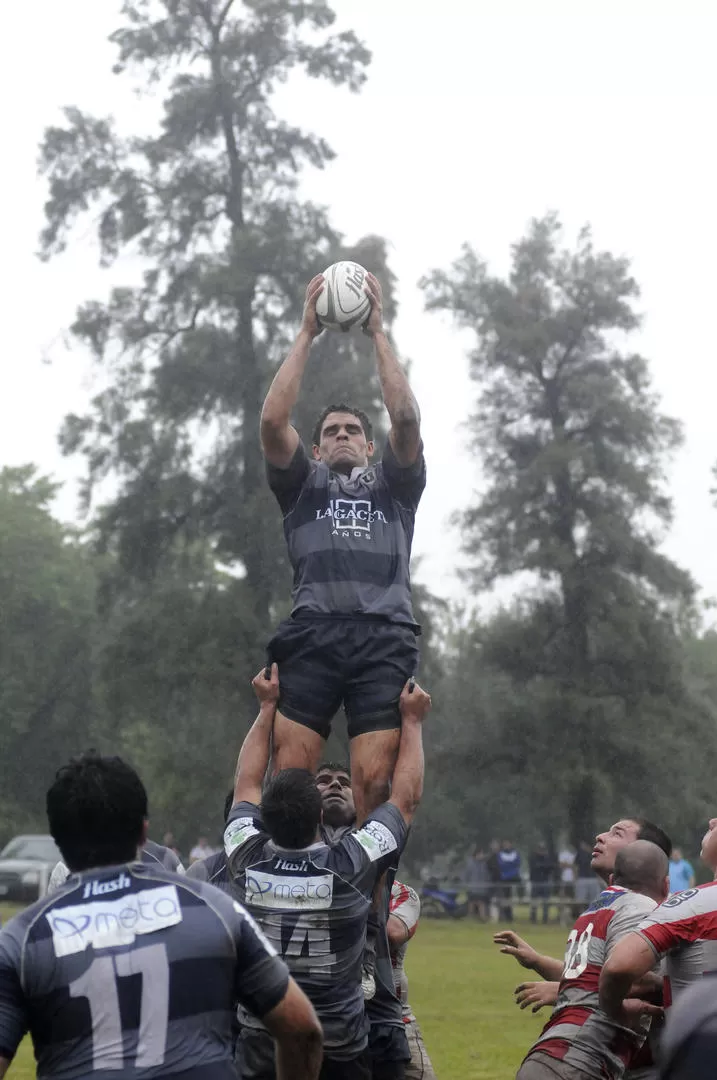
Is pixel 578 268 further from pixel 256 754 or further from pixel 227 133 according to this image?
pixel 256 754

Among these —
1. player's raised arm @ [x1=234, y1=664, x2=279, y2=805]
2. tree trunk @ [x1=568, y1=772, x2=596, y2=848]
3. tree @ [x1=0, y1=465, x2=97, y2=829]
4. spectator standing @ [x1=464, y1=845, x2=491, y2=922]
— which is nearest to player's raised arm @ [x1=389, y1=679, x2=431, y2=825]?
player's raised arm @ [x1=234, y1=664, x2=279, y2=805]

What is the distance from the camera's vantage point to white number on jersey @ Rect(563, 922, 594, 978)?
732 cm

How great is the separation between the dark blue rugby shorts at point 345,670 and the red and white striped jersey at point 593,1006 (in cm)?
131

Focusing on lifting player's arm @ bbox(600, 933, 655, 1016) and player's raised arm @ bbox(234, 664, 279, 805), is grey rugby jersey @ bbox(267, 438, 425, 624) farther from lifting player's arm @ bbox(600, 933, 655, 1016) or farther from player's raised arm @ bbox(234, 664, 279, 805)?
lifting player's arm @ bbox(600, 933, 655, 1016)

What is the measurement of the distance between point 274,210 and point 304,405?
6.18 metres

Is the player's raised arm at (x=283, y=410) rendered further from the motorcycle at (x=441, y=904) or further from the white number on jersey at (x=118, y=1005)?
the motorcycle at (x=441, y=904)

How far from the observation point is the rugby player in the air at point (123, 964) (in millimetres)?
4125

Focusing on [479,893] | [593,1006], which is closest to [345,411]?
[593,1006]

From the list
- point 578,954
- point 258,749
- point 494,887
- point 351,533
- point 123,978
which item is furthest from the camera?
point 494,887

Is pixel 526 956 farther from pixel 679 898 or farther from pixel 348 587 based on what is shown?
pixel 348 587

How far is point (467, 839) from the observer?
76.7m

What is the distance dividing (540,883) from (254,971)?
124 ft

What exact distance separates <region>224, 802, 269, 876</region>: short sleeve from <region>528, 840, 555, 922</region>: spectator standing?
3229cm

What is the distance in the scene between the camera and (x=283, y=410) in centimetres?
770
